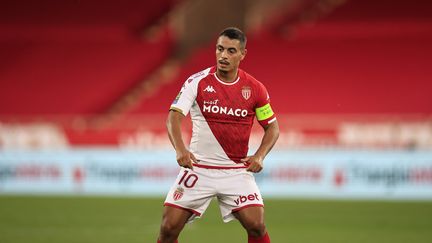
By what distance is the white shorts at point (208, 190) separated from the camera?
6480 mm

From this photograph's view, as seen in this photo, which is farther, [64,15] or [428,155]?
[64,15]

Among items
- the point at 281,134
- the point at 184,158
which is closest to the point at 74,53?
the point at 281,134

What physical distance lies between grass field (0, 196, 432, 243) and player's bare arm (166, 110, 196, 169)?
3.49 m

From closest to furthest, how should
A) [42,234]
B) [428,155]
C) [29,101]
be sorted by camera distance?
[42,234], [428,155], [29,101]

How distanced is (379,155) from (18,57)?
482 inches

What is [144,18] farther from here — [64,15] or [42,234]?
[42,234]

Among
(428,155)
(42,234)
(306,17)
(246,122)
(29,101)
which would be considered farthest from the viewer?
(306,17)

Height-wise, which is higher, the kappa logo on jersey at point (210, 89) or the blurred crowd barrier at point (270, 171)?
the kappa logo on jersey at point (210, 89)

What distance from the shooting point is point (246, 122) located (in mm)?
6488

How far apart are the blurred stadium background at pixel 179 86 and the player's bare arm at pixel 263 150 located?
7.36m

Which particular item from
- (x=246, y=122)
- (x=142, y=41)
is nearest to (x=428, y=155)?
(x=246, y=122)

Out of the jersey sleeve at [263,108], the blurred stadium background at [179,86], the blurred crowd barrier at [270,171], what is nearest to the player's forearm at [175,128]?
the jersey sleeve at [263,108]

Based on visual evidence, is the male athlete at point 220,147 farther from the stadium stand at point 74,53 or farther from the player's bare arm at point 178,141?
the stadium stand at point 74,53

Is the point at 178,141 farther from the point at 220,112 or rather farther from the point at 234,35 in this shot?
the point at 234,35
